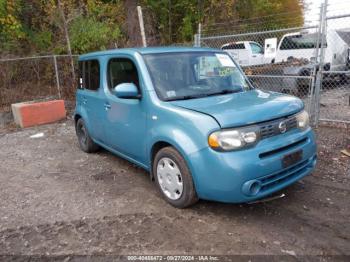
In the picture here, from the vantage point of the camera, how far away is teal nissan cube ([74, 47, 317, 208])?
3.23m

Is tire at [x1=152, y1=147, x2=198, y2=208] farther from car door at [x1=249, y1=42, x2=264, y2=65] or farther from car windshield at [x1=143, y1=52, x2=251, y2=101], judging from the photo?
car door at [x1=249, y1=42, x2=264, y2=65]

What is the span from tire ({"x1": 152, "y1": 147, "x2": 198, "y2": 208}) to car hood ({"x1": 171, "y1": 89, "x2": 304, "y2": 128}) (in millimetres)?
568

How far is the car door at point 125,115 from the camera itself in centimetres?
413

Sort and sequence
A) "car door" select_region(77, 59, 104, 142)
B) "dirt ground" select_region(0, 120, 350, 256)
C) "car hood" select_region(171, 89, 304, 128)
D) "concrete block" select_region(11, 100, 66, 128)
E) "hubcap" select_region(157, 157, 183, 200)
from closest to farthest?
"dirt ground" select_region(0, 120, 350, 256) → "car hood" select_region(171, 89, 304, 128) → "hubcap" select_region(157, 157, 183, 200) → "car door" select_region(77, 59, 104, 142) → "concrete block" select_region(11, 100, 66, 128)

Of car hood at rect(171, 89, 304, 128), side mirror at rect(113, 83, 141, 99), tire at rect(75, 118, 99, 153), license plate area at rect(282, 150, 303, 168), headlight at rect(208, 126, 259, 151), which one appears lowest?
tire at rect(75, 118, 99, 153)

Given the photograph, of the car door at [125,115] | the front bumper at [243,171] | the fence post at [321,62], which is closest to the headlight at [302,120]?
the front bumper at [243,171]

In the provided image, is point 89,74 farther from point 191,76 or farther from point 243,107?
point 243,107

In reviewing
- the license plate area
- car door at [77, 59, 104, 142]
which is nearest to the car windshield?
the license plate area

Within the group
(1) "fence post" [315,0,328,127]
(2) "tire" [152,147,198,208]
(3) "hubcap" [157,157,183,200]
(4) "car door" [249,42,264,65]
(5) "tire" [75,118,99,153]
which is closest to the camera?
(2) "tire" [152,147,198,208]

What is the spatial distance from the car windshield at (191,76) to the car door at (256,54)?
1064 cm

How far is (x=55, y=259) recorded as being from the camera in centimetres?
305

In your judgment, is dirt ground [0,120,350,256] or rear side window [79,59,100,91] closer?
dirt ground [0,120,350,256]

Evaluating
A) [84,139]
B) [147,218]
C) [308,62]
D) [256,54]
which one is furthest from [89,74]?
[256,54]

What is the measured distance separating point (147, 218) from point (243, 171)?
1.23 meters
